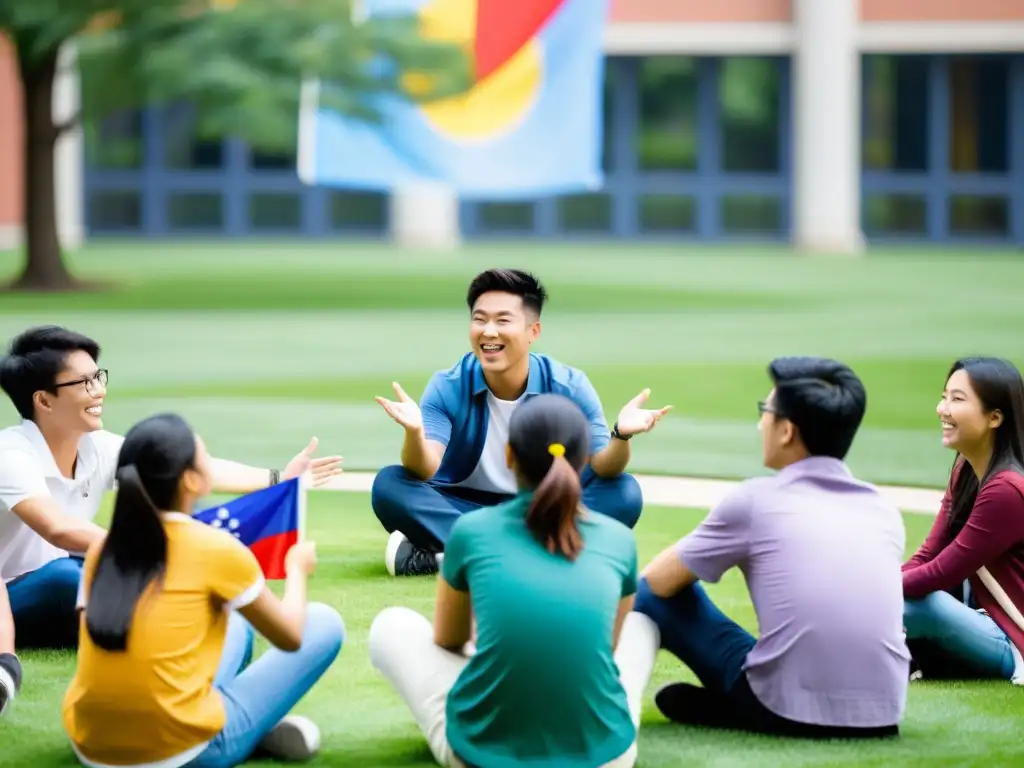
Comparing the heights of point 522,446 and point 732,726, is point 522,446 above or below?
above

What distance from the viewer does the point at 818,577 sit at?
14.8 ft

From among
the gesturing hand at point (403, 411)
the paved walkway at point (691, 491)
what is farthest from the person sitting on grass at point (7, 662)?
the paved walkway at point (691, 491)

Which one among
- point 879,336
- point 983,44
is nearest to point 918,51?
point 983,44

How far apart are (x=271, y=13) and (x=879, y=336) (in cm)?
954

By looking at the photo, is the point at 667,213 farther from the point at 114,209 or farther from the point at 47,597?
the point at 47,597

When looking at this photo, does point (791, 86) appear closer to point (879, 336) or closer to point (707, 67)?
point (707, 67)

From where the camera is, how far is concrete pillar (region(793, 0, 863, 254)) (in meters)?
37.7

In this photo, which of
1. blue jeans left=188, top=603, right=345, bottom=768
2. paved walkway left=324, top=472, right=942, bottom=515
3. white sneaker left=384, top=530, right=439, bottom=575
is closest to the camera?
blue jeans left=188, top=603, right=345, bottom=768

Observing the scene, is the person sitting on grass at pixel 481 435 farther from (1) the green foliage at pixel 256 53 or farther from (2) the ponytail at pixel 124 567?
(1) the green foliage at pixel 256 53

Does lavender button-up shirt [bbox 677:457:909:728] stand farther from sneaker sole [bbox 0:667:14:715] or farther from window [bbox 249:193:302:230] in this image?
window [bbox 249:193:302:230]

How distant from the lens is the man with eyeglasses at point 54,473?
17.4 feet

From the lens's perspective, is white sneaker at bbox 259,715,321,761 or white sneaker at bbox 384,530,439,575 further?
white sneaker at bbox 384,530,439,575

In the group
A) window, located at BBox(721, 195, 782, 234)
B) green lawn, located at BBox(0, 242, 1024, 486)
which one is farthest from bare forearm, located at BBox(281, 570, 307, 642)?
window, located at BBox(721, 195, 782, 234)

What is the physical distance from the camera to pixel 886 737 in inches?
189
